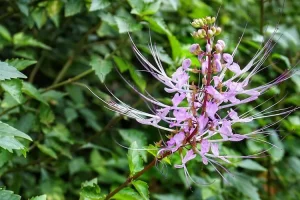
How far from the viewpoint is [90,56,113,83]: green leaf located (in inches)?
75.1

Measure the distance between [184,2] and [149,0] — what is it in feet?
1.84

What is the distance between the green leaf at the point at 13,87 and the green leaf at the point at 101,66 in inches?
13.9

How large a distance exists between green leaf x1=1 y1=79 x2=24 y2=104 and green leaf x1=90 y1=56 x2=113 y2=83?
35 centimetres

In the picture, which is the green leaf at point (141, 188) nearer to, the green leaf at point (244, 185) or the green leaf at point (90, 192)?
the green leaf at point (90, 192)

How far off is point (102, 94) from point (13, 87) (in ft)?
1.66

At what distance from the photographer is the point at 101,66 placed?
6.38 ft

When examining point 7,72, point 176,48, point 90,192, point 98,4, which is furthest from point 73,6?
point 90,192

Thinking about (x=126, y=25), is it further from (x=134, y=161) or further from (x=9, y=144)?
(x=9, y=144)

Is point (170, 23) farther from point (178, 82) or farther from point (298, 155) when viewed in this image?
point (178, 82)

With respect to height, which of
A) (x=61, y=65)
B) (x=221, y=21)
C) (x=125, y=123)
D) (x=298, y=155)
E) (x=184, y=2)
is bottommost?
(x=125, y=123)

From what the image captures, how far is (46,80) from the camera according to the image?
265cm

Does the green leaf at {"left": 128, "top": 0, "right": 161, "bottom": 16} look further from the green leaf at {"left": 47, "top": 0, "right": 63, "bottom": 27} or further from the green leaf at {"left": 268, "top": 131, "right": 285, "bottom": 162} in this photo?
the green leaf at {"left": 268, "top": 131, "right": 285, "bottom": 162}

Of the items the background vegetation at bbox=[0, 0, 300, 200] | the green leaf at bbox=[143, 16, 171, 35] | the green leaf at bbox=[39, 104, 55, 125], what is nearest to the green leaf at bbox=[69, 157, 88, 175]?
the background vegetation at bbox=[0, 0, 300, 200]

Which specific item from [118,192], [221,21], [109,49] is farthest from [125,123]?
[118,192]
